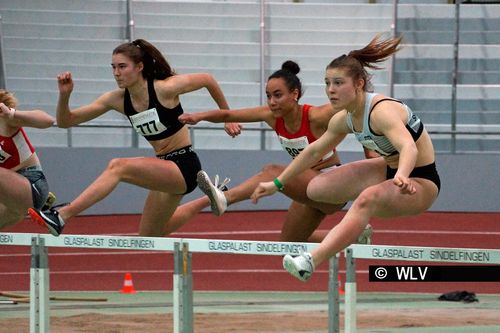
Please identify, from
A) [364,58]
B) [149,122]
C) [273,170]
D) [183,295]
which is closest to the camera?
[364,58]

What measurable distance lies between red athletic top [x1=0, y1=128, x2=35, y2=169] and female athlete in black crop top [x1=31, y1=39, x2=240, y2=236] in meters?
0.49

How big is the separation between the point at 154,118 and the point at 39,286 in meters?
1.29

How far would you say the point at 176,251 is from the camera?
7.35 meters

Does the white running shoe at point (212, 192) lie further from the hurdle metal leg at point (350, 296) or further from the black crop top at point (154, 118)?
the hurdle metal leg at point (350, 296)

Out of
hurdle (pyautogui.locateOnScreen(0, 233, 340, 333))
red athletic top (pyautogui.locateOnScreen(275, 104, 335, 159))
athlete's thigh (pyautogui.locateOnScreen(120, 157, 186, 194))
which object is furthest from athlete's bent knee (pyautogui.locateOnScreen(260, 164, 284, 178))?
hurdle (pyautogui.locateOnScreen(0, 233, 340, 333))

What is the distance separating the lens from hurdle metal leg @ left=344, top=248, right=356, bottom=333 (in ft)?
22.1

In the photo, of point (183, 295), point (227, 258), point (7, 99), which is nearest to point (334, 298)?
point (183, 295)

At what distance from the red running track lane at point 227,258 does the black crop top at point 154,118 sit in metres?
4.36

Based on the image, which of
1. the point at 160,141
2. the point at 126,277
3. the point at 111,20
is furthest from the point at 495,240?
the point at 160,141

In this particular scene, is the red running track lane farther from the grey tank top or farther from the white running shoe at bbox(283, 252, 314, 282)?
the white running shoe at bbox(283, 252, 314, 282)

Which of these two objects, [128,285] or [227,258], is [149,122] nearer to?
[128,285]

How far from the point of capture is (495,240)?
12.8 m

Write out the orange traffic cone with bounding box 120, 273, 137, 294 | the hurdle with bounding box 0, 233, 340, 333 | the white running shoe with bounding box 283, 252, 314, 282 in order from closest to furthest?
the white running shoe with bounding box 283, 252, 314, 282 < the hurdle with bounding box 0, 233, 340, 333 < the orange traffic cone with bounding box 120, 273, 137, 294

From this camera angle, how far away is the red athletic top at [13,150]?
8016 millimetres
